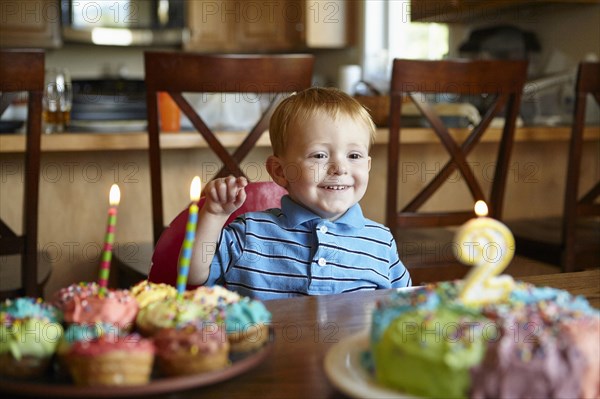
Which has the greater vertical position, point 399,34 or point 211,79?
point 399,34

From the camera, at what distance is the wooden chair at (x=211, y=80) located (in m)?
1.93

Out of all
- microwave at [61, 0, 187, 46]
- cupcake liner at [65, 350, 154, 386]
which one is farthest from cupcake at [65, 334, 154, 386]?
microwave at [61, 0, 187, 46]

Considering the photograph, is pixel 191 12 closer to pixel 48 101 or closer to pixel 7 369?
pixel 48 101

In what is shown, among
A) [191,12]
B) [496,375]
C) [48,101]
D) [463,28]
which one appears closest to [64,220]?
[48,101]

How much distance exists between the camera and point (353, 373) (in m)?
0.67

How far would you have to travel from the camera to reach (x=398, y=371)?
62 cm

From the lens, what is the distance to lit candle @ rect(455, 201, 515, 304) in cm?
65

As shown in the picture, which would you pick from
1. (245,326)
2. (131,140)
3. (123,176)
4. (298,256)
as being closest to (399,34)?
(123,176)

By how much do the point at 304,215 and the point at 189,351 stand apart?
2.26 feet

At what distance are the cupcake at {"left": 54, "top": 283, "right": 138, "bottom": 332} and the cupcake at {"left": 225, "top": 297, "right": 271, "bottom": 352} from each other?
9 centimetres

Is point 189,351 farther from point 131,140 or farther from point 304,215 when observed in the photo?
point 131,140

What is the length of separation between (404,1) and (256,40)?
1.12 meters

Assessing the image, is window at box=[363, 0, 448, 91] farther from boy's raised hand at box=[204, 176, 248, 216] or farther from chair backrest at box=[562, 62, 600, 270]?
boy's raised hand at box=[204, 176, 248, 216]

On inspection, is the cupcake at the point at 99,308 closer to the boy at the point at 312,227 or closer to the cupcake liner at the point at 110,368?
the cupcake liner at the point at 110,368
